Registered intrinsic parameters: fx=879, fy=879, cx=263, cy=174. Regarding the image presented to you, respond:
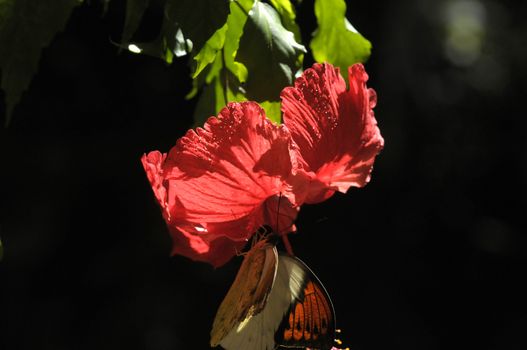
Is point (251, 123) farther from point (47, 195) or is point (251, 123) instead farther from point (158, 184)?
point (47, 195)

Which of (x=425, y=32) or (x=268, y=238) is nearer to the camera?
(x=268, y=238)

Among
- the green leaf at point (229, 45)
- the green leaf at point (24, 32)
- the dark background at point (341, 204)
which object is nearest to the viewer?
the green leaf at point (24, 32)

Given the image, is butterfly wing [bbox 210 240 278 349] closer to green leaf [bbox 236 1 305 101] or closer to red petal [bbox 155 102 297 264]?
red petal [bbox 155 102 297 264]

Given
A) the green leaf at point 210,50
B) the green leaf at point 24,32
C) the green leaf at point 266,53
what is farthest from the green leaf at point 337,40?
the green leaf at point 24,32

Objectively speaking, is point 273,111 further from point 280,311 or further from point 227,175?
point 280,311

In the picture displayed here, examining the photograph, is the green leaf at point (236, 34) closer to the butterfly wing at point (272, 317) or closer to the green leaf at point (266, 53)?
the green leaf at point (266, 53)

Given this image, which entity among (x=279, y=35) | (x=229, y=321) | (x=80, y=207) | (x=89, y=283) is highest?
(x=279, y=35)

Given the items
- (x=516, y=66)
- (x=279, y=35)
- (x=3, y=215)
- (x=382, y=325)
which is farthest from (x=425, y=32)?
(x=279, y=35)
